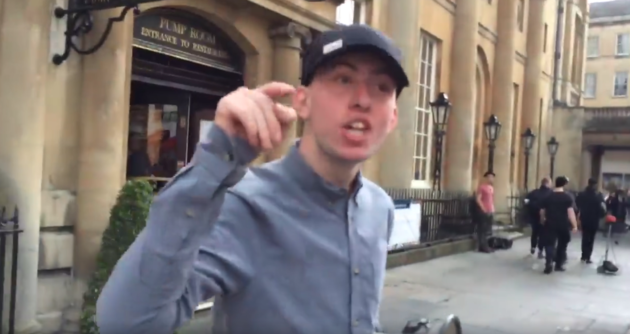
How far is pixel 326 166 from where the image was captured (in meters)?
1.51

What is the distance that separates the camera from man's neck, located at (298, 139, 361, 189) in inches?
59.0

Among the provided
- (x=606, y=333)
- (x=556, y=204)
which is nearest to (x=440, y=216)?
(x=556, y=204)

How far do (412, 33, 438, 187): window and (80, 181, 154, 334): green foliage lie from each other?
1207cm

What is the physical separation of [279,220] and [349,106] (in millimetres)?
305

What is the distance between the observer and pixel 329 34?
1.45 m

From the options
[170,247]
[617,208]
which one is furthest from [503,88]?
[170,247]

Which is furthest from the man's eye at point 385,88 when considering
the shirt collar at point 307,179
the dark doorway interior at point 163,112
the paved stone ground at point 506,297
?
the dark doorway interior at point 163,112

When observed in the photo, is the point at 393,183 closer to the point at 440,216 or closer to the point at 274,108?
the point at 440,216

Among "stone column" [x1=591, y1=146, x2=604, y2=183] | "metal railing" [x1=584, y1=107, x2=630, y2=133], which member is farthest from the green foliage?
"stone column" [x1=591, y1=146, x2=604, y2=183]

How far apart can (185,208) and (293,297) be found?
16.6 inches

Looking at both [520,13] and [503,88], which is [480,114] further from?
[520,13]

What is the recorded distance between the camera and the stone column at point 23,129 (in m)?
5.27

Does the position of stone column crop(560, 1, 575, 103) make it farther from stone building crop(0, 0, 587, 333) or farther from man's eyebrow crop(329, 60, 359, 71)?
man's eyebrow crop(329, 60, 359, 71)

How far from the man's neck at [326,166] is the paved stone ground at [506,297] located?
4380mm
